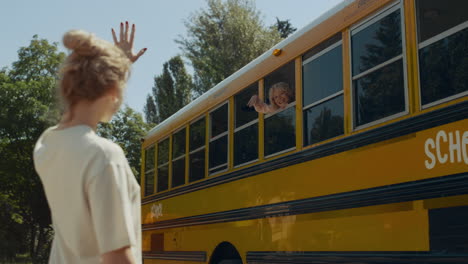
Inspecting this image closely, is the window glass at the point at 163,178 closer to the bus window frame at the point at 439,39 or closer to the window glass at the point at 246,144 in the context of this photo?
the window glass at the point at 246,144

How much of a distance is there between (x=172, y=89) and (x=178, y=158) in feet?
92.9

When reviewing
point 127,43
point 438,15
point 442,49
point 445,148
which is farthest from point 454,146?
point 127,43

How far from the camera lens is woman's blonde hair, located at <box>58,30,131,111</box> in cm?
143

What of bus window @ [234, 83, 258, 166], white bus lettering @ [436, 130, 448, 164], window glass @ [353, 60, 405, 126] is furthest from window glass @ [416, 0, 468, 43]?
bus window @ [234, 83, 258, 166]

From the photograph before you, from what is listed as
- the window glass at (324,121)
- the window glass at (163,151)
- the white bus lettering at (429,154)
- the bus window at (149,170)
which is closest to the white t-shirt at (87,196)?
the white bus lettering at (429,154)

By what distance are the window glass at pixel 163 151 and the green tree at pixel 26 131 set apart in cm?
1725

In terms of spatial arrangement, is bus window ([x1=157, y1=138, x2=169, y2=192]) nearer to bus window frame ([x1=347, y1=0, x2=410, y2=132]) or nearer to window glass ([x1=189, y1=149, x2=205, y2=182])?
window glass ([x1=189, y1=149, x2=205, y2=182])

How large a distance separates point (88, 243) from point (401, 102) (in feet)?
8.48

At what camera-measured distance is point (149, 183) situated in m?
9.00

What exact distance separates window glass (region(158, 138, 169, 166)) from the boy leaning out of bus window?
3044mm

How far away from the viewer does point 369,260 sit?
365 centimetres

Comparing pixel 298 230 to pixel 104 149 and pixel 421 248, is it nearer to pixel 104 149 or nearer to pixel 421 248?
pixel 421 248

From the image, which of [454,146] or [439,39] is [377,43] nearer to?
[439,39]

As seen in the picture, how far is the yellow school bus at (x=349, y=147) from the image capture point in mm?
3191
